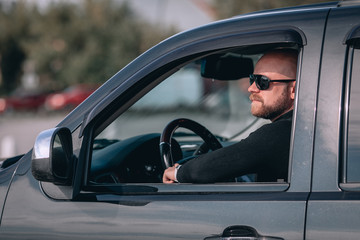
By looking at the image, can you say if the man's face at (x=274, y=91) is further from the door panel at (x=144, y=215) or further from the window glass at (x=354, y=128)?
the door panel at (x=144, y=215)

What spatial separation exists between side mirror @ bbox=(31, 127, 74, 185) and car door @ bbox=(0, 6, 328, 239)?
53 millimetres

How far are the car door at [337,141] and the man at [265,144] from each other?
24 cm

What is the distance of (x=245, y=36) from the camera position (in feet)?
7.06

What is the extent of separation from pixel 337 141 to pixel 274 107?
46cm

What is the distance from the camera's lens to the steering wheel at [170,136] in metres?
2.63

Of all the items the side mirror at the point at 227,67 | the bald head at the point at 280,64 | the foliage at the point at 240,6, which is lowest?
the bald head at the point at 280,64

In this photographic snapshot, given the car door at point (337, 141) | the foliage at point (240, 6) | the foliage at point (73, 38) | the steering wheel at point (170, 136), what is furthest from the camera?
the foliage at point (73, 38)

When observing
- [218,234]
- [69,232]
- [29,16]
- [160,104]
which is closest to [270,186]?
[218,234]

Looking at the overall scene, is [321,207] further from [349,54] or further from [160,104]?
[160,104]

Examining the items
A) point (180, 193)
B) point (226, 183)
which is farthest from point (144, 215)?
point (226, 183)

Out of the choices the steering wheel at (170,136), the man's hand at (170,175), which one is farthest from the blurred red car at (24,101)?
the man's hand at (170,175)

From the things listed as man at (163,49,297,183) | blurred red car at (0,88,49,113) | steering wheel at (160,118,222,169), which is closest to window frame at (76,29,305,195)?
man at (163,49,297,183)

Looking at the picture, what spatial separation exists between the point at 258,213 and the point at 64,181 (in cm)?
71

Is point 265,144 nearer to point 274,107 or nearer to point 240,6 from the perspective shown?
point 274,107
